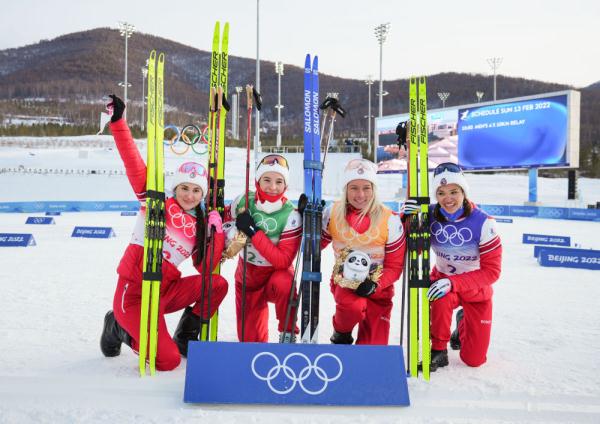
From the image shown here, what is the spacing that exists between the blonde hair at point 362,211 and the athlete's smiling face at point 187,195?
34.9 inches

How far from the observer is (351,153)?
32.4 m

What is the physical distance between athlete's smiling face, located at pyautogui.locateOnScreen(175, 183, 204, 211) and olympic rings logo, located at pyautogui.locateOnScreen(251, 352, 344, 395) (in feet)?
3.71

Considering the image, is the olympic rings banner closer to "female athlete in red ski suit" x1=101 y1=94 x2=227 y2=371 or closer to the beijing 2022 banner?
"female athlete in red ski suit" x1=101 y1=94 x2=227 y2=371

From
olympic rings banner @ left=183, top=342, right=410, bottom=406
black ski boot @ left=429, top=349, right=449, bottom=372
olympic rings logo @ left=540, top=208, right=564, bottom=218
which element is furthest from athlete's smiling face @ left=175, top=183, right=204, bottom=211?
olympic rings logo @ left=540, top=208, right=564, bottom=218

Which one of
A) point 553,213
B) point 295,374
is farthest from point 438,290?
point 553,213

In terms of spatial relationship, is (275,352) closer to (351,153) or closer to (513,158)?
(513,158)

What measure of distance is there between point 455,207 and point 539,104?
20.2 meters

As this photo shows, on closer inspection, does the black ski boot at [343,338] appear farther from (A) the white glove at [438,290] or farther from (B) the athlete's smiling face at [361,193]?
(B) the athlete's smiling face at [361,193]

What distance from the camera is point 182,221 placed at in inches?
127

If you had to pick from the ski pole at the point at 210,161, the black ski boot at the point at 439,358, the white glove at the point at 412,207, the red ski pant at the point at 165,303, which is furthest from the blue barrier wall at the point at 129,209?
the white glove at the point at 412,207

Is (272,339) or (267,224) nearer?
(267,224)

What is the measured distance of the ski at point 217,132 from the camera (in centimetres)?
332

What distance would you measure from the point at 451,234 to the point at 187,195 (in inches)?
67.4

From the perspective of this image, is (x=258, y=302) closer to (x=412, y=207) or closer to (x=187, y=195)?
(x=187, y=195)
